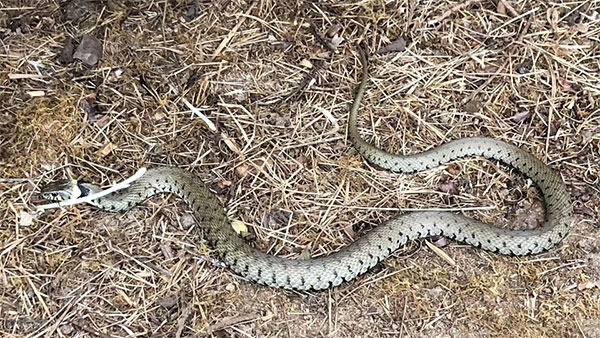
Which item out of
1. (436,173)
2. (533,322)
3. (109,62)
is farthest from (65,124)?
(533,322)

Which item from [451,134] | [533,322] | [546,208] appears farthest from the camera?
[451,134]

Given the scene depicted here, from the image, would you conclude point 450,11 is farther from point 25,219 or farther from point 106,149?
point 25,219

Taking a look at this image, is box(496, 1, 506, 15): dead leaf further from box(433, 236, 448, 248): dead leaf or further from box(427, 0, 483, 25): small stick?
box(433, 236, 448, 248): dead leaf

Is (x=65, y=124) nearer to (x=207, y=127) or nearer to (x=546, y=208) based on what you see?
(x=207, y=127)

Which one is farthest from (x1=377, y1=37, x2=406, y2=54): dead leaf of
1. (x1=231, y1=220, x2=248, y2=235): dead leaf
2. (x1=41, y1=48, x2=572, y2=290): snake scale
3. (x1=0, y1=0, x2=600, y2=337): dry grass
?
(x1=231, y1=220, x2=248, y2=235): dead leaf

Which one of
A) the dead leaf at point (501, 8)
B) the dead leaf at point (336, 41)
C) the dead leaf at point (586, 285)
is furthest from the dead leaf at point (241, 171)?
the dead leaf at point (501, 8)

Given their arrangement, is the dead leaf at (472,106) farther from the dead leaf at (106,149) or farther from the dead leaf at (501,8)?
the dead leaf at (106,149)
